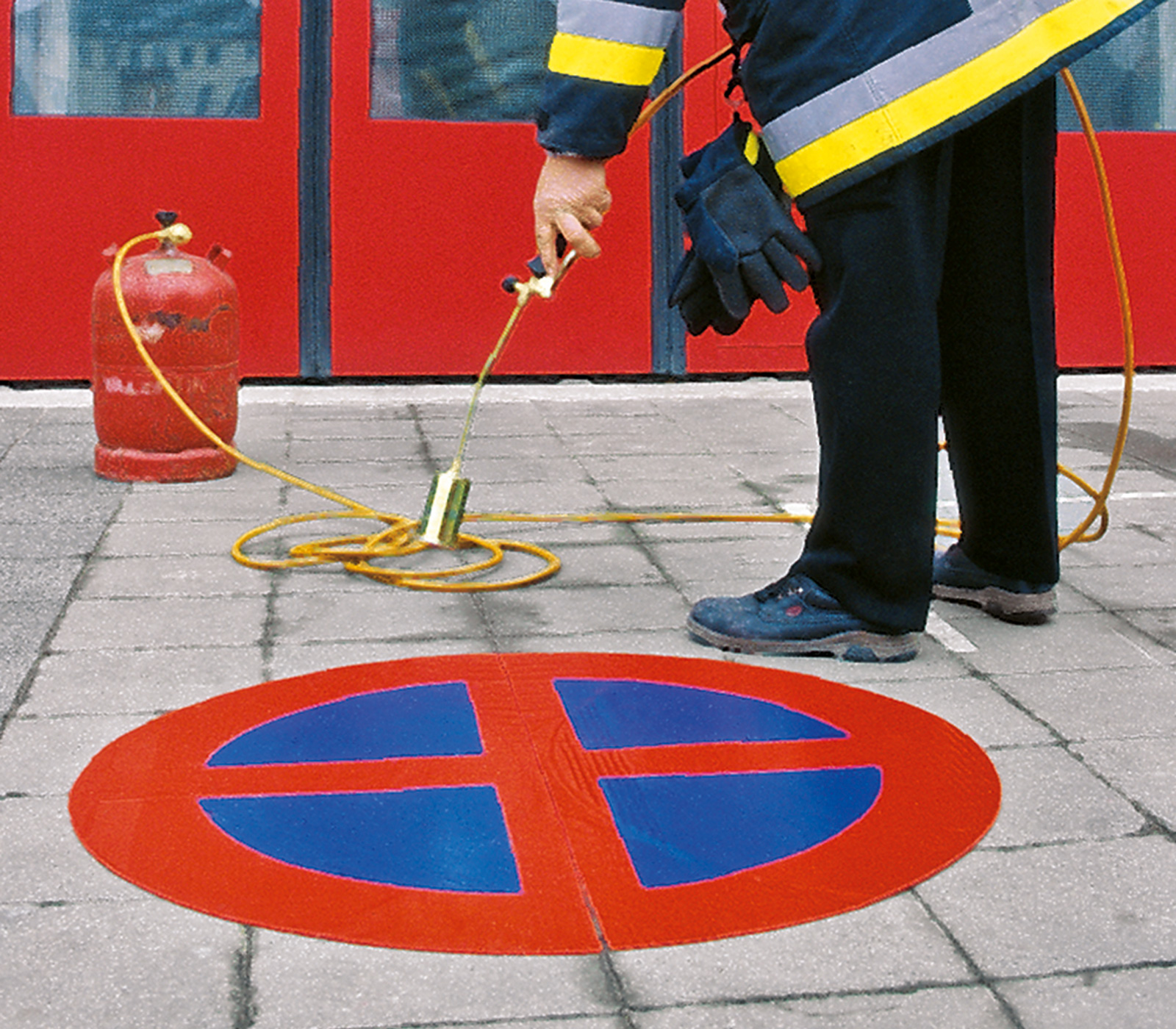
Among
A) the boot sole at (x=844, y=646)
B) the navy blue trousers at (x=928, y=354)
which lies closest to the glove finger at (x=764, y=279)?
the navy blue trousers at (x=928, y=354)

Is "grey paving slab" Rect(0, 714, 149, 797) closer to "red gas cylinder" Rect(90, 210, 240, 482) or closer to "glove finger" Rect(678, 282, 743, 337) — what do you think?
"glove finger" Rect(678, 282, 743, 337)

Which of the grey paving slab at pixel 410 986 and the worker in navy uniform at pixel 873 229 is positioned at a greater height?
the worker in navy uniform at pixel 873 229

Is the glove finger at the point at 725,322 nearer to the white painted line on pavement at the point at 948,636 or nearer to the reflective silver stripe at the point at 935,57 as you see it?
the reflective silver stripe at the point at 935,57

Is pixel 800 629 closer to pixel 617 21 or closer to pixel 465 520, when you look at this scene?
pixel 617 21

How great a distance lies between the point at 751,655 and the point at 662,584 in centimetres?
55

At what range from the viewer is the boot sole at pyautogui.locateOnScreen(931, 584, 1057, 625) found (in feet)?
10.7

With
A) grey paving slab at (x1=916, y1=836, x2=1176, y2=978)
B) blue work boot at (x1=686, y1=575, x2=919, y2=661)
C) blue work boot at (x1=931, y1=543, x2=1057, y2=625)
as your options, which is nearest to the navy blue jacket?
blue work boot at (x1=686, y1=575, x2=919, y2=661)

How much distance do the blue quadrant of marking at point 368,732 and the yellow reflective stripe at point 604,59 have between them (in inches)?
45.6

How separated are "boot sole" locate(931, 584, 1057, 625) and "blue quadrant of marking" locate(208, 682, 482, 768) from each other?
1145 mm

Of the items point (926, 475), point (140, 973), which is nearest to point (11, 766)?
point (140, 973)

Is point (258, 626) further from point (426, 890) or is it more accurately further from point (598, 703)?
point (426, 890)

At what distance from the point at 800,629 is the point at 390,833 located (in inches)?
44.5

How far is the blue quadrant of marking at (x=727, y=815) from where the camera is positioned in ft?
6.97

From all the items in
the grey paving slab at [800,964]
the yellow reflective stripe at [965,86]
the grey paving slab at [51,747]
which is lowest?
the grey paving slab at [51,747]
